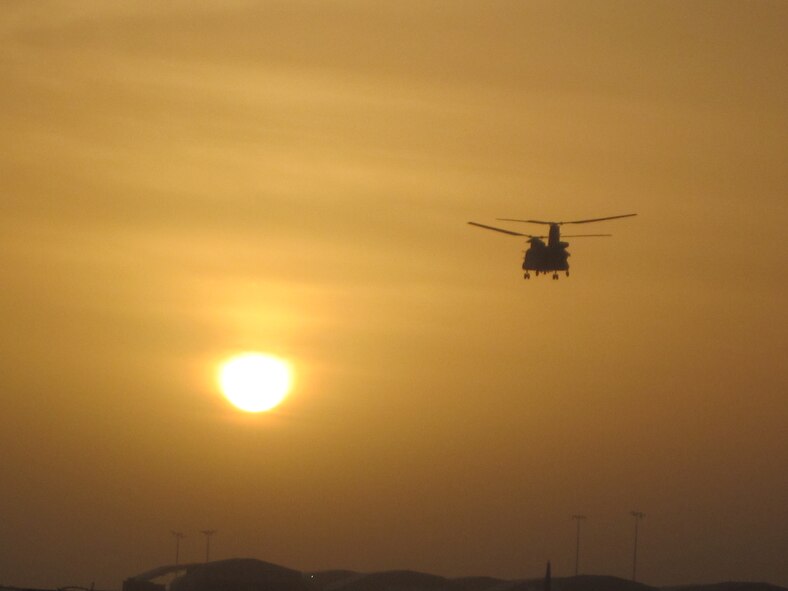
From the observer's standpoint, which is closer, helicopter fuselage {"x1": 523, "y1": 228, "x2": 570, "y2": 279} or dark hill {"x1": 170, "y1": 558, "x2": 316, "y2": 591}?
helicopter fuselage {"x1": 523, "y1": 228, "x2": 570, "y2": 279}

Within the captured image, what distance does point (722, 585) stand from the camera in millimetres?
128250

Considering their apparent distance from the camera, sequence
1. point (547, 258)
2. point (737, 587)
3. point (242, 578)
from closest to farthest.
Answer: point (547, 258), point (242, 578), point (737, 587)

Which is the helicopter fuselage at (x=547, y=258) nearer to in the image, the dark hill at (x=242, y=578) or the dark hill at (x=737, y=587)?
the dark hill at (x=242, y=578)

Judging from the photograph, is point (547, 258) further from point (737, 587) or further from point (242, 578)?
point (737, 587)

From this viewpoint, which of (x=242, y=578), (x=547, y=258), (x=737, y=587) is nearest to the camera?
(x=547, y=258)

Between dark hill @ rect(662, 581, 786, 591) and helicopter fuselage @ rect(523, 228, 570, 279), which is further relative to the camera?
dark hill @ rect(662, 581, 786, 591)

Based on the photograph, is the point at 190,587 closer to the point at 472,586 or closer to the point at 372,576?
the point at 372,576

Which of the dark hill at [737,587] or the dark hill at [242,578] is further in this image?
the dark hill at [737,587]

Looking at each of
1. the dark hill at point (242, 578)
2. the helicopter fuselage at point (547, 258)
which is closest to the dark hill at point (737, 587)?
the dark hill at point (242, 578)

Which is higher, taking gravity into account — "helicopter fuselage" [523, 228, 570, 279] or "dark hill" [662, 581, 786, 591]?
"helicopter fuselage" [523, 228, 570, 279]

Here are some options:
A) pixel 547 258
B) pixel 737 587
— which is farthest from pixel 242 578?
pixel 737 587

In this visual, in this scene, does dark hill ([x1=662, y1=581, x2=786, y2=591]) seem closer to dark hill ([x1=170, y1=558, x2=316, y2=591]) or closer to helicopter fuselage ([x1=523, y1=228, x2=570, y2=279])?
dark hill ([x1=170, y1=558, x2=316, y2=591])

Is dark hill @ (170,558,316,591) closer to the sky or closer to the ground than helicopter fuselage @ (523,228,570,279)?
closer to the ground

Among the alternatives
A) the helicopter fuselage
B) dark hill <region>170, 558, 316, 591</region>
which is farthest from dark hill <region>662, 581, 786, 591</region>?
the helicopter fuselage
